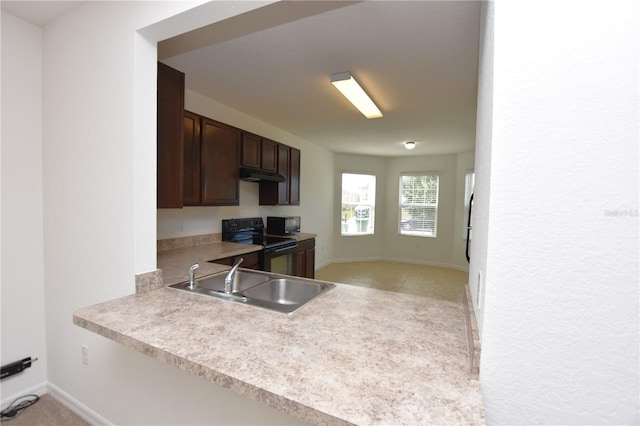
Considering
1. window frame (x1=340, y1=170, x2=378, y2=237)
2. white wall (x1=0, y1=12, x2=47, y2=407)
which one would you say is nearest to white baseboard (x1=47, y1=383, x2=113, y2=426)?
white wall (x1=0, y1=12, x2=47, y2=407)

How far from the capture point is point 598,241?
0.65 metres

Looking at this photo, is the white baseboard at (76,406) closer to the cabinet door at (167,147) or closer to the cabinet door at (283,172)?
the cabinet door at (167,147)

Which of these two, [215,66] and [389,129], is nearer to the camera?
[215,66]

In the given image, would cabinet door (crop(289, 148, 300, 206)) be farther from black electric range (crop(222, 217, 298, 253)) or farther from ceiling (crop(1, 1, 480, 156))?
black electric range (crop(222, 217, 298, 253))

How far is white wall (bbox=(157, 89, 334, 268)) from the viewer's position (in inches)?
120

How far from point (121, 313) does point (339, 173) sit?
5.75 metres

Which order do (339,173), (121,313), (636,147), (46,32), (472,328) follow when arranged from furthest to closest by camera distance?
(339,173)
(46,32)
(121,313)
(472,328)
(636,147)

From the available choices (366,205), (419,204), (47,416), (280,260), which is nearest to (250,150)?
(280,260)

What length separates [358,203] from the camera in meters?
6.97

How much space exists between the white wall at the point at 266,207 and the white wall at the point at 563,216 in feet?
9.56

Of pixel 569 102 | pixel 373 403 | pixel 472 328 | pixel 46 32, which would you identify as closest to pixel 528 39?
pixel 569 102

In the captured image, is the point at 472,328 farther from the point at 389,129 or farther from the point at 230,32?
the point at 389,129

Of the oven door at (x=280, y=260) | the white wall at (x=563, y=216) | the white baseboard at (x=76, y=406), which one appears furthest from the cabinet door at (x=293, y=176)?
the white wall at (x=563, y=216)

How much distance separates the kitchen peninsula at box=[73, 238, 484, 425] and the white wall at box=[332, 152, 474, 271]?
5.37 metres
